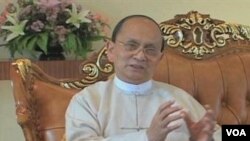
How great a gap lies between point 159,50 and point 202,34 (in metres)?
0.42

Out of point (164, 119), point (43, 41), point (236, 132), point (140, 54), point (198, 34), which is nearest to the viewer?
point (236, 132)

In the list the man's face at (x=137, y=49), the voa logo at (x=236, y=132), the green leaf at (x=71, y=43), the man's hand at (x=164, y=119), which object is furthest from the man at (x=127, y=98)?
the green leaf at (x=71, y=43)

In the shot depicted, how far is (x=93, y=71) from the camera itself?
6.62 ft

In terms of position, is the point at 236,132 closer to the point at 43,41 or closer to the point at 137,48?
the point at 137,48

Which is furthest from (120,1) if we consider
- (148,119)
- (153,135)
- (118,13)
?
(153,135)

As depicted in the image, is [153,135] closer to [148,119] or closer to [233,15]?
[148,119]

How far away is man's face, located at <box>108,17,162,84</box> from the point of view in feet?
5.68

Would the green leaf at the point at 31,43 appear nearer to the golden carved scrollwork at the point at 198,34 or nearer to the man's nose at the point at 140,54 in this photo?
the golden carved scrollwork at the point at 198,34

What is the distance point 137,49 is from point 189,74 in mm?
415

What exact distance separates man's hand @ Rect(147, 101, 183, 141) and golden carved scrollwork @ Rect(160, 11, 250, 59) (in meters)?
0.70

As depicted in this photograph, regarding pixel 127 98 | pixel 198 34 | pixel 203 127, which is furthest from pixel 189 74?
pixel 203 127

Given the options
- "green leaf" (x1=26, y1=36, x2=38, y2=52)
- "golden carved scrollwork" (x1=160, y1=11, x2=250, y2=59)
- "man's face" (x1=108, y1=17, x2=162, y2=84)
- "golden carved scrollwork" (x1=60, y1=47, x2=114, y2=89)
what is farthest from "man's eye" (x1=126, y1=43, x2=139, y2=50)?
"green leaf" (x1=26, y1=36, x2=38, y2=52)

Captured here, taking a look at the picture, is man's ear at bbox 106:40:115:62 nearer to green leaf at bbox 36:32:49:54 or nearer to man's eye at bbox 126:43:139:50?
man's eye at bbox 126:43:139:50

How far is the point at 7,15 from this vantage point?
234 cm
